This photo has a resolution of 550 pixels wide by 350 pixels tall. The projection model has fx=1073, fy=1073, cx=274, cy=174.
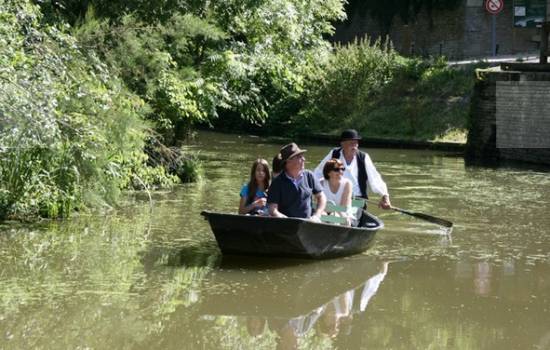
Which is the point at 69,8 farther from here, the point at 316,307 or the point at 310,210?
the point at 316,307

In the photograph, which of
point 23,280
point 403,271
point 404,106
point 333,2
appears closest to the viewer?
point 23,280

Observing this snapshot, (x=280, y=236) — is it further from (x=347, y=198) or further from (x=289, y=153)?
(x=347, y=198)

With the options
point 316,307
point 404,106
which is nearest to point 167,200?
point 316,307

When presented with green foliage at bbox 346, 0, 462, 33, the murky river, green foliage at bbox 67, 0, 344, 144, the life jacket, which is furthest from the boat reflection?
green foliage at bbox 346, 0, 462, 33

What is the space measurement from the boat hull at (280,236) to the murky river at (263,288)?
0.53 ft

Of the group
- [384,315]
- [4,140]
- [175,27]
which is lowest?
[384,315]

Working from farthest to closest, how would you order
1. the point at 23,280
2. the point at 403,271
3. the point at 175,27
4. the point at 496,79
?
the point at 496,79, the point at 175,27, the point at 403,271, the point at 23,280

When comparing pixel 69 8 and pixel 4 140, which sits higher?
pixel 69 8

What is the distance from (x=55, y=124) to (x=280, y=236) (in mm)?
3141

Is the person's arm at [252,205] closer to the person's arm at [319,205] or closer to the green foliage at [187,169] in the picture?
the person's arm at [319,205]

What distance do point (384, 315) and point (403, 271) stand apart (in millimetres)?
2224

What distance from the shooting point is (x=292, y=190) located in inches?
464

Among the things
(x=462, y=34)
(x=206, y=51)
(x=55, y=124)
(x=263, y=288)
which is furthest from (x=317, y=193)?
(x=462, y=34)

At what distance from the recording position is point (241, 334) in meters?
8.95
